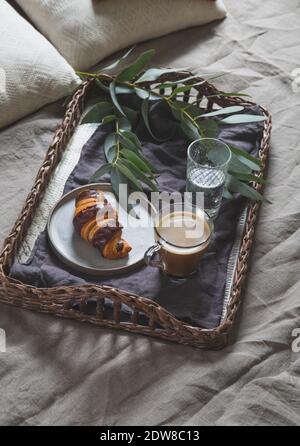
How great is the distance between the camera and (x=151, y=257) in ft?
2.93

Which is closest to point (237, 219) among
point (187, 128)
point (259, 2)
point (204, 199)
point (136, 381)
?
point (204, 199)

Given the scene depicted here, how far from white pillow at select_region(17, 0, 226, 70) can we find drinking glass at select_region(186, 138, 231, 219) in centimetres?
41

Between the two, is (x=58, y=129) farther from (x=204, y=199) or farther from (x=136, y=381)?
(x=136, y=381)

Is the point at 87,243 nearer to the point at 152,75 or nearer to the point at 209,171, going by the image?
the point at 209,171

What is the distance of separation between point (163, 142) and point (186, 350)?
1.38 feet

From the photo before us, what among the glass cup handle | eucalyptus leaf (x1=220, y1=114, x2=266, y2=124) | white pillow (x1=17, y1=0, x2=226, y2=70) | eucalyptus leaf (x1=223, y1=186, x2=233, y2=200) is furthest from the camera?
white pillow (x1=17, y1=0, x2=226, y2=70)

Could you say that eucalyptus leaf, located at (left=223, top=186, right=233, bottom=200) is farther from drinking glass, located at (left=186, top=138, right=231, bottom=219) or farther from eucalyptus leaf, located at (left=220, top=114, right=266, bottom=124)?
eucalyptus leaf, located at (left=220, top=114, right=266, bottom=124)

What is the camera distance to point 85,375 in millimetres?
800

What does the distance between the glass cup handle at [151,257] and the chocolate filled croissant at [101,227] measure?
0.04 metres

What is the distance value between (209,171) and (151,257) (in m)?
0.19

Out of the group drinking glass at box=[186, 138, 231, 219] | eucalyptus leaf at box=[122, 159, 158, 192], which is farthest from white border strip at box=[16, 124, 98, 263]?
drinking glass at box=[186, 138, 231, 219]

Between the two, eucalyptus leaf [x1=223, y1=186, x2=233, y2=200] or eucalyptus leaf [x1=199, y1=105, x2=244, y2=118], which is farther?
eucalyptus leaf [x1=199, y1=105, x2=244, y2=118]

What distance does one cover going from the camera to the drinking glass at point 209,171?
97cm

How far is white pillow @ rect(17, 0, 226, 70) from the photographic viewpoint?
1.28 m
